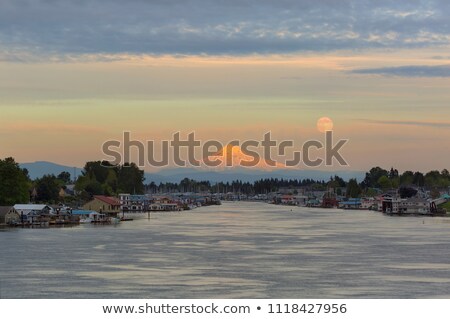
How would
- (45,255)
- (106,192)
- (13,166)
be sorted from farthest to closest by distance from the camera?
(106,192) → (13,166) → (45,255)

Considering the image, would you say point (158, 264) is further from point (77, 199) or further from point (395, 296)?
point (77, 199)

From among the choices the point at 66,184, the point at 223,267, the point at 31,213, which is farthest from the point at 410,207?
the point at 223,267

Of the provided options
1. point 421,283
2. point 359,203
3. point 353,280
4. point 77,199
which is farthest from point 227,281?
point 359,203

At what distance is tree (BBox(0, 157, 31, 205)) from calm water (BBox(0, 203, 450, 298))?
17.0 meters

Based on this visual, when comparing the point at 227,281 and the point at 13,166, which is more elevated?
the point at 13,166

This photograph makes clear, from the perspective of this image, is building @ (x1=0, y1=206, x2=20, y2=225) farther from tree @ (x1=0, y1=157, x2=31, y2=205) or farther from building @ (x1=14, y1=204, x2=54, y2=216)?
tree @ (x1=0, y1=157, x2=31, y2=205)

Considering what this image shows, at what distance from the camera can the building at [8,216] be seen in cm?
5519

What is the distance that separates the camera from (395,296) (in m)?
21.1

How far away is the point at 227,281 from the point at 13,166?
37.3m

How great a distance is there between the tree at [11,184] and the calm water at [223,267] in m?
17.0

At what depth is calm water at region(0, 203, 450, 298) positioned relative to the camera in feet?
71.7

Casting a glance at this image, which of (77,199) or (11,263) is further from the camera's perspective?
(77,199)

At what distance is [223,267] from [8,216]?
31.4 meters

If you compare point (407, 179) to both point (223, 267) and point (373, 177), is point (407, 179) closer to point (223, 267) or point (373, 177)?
point (373, 177)
